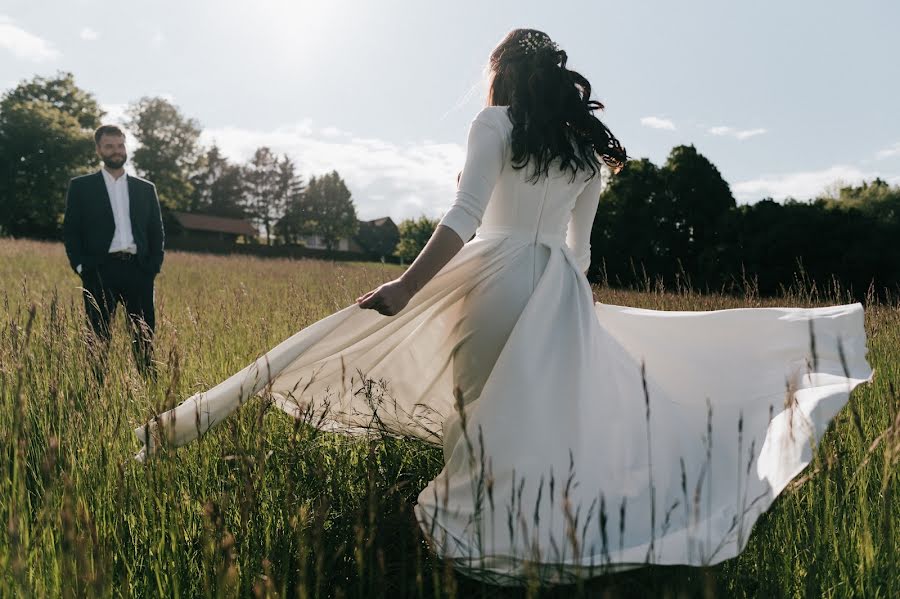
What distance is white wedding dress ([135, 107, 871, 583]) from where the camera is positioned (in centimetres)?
190

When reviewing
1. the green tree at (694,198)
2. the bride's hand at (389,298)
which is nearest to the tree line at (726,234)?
the green tree at (694,198)

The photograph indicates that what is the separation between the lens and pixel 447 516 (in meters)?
2.00

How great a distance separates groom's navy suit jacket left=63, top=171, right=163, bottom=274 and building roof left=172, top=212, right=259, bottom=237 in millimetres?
58684

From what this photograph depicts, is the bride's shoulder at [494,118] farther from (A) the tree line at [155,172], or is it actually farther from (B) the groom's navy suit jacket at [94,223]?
(A) the tree line at [155,172]

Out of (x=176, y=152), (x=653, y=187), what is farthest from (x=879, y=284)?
(x=176, y=152)

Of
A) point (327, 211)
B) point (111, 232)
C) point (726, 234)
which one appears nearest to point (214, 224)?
point (327, 211)

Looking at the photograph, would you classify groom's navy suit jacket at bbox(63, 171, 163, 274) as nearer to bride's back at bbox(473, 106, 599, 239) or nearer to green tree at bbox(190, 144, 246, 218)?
bride's back at bbox(473, 106, 599, 239)

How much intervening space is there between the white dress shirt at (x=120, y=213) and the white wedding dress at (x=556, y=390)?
3.51 meters

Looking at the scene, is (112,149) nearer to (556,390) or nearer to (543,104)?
(543,104)

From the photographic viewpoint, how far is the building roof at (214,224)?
61250 mm

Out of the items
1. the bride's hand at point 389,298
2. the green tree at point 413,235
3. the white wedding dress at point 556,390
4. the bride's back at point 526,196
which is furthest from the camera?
the green tree at point 413,235

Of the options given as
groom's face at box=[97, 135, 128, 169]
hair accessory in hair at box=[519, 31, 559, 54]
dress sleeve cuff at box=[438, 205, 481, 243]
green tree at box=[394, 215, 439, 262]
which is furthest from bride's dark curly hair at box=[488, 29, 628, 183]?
green tree at box=[394, 215, 439, 262]

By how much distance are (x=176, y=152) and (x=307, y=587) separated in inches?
2240

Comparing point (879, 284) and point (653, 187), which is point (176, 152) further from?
point (879, 284)
